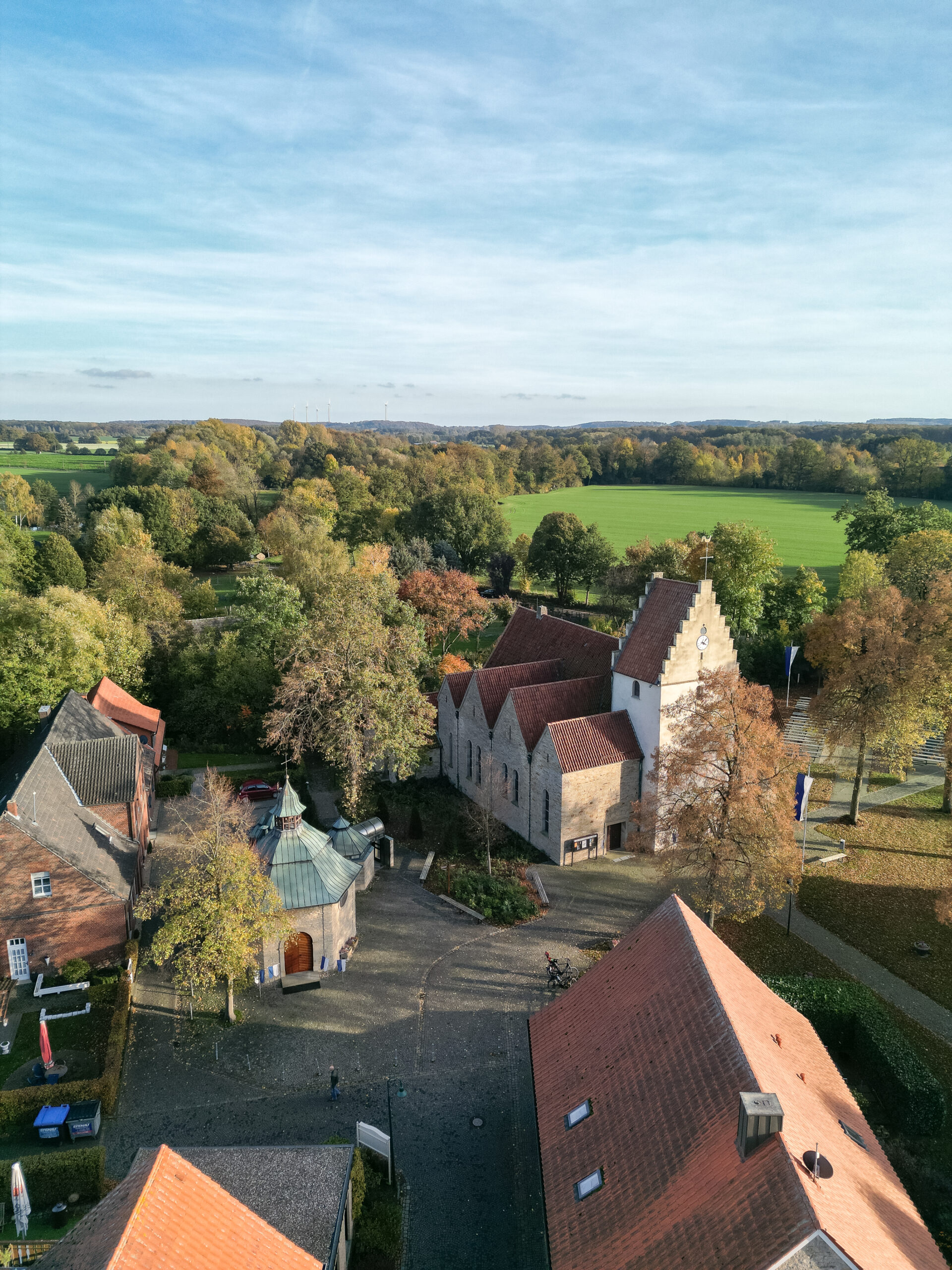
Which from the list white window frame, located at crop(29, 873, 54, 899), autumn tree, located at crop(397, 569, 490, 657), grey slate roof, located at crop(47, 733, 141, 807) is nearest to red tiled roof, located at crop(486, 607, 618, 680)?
autumn tree, located at crop(397, 569, 490, 657)

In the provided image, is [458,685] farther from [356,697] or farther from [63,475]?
[63,475]

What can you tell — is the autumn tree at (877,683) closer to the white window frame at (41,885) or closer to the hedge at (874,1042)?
the hedge at (874,1042)

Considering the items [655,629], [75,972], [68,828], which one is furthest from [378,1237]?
[655,629]

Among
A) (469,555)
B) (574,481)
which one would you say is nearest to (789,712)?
(469,555)

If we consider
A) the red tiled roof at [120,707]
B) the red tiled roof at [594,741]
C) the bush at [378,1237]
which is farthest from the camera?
the red tiled roof at [120,707]

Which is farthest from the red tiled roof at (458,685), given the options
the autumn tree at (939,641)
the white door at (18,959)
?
the white door at (18,959)

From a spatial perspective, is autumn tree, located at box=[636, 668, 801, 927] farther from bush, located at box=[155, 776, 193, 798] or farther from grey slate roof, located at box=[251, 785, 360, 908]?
bush, located at box=[155, 776, 193, 798]
